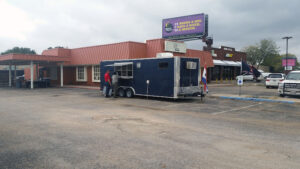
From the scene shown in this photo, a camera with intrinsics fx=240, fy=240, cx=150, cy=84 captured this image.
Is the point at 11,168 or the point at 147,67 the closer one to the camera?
the point at 11,168

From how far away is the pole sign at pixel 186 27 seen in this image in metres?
38.4

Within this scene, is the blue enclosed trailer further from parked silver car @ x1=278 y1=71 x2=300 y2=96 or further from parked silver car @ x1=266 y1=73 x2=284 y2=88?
parked silver car @ x1=266 y1=73 x2=284 y2=88

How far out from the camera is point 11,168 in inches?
171

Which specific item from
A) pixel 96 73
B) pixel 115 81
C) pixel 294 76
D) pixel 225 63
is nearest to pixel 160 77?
pixel 115 81

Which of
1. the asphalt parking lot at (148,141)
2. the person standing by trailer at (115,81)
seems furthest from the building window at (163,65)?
the asphalt parking lot at (148,141)

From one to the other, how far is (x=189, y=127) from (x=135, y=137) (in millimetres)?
2035

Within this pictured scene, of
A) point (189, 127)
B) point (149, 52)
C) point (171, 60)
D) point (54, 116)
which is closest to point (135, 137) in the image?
point (189, 127)

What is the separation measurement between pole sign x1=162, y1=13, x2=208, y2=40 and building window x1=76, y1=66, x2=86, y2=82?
1925 centimetres

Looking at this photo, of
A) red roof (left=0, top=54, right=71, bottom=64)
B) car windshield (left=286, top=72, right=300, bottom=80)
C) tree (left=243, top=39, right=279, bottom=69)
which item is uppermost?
tree (left=243, top=39, right=279, bottom=69)

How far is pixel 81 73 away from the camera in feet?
94.3

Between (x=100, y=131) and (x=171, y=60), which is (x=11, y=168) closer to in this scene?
(x=100, y=131)

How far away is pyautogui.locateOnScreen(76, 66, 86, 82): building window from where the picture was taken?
28.2m

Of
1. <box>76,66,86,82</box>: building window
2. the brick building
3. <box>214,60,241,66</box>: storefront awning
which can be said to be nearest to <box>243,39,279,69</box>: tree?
<box>214,60,241,66</box>: storefront awning

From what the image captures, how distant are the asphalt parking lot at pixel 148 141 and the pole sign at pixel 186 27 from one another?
3089 cm
